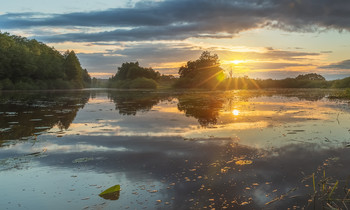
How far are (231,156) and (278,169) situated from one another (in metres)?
1.37

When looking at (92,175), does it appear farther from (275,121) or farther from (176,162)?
(275,121)

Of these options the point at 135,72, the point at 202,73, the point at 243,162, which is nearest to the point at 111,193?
the point at 243,162

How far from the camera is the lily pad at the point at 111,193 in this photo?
16.7ft

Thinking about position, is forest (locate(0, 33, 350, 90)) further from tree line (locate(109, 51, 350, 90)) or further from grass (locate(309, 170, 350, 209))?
grass (locate(309, 170, 350, 209))

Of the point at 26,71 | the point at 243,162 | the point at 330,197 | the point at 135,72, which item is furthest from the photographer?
the point at 135,72

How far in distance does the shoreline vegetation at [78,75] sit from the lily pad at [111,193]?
5912cm

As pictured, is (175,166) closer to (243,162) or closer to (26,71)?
(243,162)

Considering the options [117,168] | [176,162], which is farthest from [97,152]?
[176,162]

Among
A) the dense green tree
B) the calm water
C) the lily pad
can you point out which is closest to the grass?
the calm water

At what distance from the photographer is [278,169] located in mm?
6598

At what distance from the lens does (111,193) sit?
206 inches

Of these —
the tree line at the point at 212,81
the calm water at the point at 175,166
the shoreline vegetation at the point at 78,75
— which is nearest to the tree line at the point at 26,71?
the shoreline vegetation at the point at 78,75

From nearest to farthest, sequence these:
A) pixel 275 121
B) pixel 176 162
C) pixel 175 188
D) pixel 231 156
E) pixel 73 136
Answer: pixel 175 188 → pixel 176 162 → pixel 231 156 → pixel 73 136 → pixel 275 121

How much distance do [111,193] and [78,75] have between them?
86.7 metres
